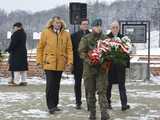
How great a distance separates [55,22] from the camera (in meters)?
10.9

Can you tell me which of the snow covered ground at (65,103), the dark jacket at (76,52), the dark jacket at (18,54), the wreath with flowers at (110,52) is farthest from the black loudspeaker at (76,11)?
the wreath with flowers at (110,52)

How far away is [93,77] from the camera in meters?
9.98

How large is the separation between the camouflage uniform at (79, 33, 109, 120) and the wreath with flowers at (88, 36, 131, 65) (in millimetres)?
129

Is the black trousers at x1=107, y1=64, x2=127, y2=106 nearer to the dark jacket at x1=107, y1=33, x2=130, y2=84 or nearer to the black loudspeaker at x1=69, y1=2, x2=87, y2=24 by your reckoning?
the dark jacket at x1=107, y1=33, x2=130, y2=84

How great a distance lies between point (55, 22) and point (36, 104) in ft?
6.88

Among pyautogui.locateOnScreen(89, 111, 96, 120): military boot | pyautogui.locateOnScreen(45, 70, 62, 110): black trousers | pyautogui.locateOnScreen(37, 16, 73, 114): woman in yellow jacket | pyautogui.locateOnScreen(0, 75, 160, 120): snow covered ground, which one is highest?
pyautogui.locateOnScreen(37, 16, 73, 114): woman in yellow jacket

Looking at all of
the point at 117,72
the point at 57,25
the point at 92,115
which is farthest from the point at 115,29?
the point at 92,115

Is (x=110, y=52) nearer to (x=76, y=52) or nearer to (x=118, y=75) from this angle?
(x=118, y=75)

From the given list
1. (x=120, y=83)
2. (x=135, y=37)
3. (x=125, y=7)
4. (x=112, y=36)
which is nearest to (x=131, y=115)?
(x=120, y=83)

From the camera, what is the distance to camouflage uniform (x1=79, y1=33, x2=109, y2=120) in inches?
389

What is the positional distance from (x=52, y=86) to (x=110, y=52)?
1501 millimetres

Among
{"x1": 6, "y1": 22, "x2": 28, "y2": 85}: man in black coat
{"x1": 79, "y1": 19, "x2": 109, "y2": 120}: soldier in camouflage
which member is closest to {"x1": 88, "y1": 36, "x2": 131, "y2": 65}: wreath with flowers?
{"x1": 79, "y1": 19, "x2": 109, "y2": 120}: soldier in camouflage

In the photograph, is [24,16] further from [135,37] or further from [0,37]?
[135,37]

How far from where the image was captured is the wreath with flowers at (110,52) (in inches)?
385
